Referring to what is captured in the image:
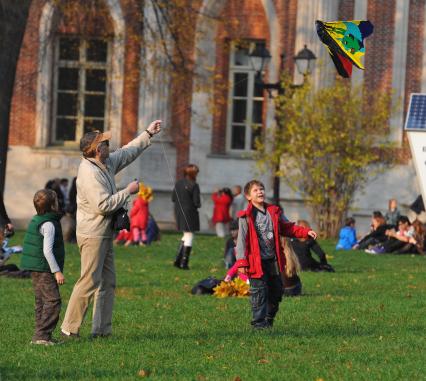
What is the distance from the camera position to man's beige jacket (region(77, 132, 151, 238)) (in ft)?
40.6

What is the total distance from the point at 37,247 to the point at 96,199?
2.14 ft

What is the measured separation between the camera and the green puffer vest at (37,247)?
486 inches

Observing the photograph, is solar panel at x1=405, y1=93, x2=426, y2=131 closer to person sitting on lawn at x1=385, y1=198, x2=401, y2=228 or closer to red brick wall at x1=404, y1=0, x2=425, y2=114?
person sitting on lawn at x1=385, y1=198, x2=401, y2=228

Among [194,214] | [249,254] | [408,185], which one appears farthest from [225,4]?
[249,254]

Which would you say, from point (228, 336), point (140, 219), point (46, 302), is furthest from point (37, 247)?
point (140, 219)

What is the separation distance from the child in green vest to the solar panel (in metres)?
3.17

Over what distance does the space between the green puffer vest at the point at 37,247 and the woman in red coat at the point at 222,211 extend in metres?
24.2

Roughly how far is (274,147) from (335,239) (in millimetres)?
2814

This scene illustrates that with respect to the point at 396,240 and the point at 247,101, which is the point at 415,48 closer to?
the point at 247,101

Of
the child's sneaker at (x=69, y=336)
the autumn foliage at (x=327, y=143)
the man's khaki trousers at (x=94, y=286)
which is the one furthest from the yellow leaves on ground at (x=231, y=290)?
the autumn foliage at (x=327, y=143)

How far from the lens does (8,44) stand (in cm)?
2809

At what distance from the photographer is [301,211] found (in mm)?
37969

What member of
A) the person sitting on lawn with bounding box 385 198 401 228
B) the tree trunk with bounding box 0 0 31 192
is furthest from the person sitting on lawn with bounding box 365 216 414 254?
the tree trunk with bounding box 0 0 31 192

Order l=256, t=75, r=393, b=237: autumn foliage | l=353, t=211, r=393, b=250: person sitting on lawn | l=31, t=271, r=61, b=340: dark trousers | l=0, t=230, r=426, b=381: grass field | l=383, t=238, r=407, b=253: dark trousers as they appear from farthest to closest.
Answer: l=256, t=75, r=393, b=237: autumn foliage < l=353, t=211, r=393, b=250: person sitting on lawn < l=383, t=238, r=407, b=253: dark trousers < l=31, t=271, r=61, b=340: dark trousers < l=0, t=230, r=426, b=381: grass field
